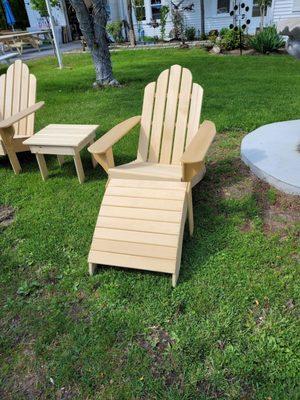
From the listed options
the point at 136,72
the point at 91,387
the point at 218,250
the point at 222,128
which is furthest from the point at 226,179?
the point at 136,72

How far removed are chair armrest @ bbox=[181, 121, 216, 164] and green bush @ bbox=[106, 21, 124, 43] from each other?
1336 centimetres

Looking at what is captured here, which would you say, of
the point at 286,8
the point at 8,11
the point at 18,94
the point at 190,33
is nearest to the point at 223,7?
the point at 190,33

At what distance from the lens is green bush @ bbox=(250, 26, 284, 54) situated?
9.09 metres

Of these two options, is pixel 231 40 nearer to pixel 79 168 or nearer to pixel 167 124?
pixel 167 124

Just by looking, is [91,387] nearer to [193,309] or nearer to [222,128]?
[193,309]

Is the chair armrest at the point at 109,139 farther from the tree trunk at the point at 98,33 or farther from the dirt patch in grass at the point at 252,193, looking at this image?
the tree trunk at the point at 98,33

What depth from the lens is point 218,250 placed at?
2424 mm

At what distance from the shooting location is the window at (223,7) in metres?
12.8

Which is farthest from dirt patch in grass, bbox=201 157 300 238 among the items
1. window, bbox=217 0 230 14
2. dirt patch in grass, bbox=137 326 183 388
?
window, bbox=217 0 230 14

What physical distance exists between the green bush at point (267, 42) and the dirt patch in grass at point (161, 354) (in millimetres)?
9392

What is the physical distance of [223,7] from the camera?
13.0 m

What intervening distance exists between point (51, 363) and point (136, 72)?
7.35 meters

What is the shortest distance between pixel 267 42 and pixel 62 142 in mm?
8111

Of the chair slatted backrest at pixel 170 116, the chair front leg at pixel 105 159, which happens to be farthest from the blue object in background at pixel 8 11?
the chair front leg at pixel 105 159
